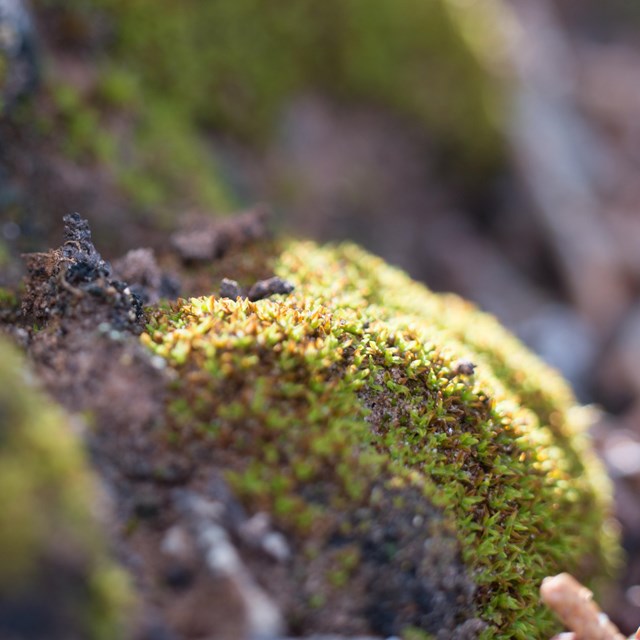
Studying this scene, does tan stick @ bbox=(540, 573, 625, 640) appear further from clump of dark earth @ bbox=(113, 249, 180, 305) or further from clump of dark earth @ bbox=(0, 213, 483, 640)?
clump of dark earth @ bbox=(113, 249, 180, 305)

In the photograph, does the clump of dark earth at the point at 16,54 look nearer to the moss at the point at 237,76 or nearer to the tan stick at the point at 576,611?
the moss at the point at 237,76

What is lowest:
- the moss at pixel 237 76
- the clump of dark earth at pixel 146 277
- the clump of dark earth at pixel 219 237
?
the clump of dark earth at pixel 146 277

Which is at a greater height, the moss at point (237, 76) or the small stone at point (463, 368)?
the moss at point (237, 76)

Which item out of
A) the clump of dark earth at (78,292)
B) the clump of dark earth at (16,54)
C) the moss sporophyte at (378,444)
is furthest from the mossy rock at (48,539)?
the clump of dark earth at (16,54)

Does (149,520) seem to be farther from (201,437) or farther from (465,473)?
(465,473)

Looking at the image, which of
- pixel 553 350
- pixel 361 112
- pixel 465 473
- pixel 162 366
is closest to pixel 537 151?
pixel 361 112

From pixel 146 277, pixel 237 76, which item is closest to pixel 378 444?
pixel 146 277
